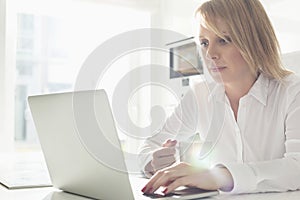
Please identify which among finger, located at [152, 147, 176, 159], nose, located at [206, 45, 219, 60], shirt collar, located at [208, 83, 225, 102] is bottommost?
finger, located at [152, 147, 176, 159]

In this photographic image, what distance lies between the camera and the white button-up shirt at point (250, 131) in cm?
87

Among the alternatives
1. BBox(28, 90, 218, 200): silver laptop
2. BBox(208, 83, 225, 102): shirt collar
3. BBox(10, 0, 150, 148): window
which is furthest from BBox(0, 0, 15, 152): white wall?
BBox(28, 90, 218, 200): silver laptop

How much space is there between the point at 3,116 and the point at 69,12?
95cm

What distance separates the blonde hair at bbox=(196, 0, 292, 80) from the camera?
1.15 metres

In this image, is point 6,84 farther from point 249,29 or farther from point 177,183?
point 177,183

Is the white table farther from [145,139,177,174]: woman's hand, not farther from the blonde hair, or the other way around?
the blonde hair

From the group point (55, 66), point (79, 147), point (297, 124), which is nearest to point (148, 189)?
point (79, 147)

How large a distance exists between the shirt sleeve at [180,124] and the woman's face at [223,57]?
23 cm

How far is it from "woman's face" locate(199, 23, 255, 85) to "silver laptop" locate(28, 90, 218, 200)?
528 mm

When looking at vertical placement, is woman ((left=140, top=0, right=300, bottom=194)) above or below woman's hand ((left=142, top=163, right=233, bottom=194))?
above

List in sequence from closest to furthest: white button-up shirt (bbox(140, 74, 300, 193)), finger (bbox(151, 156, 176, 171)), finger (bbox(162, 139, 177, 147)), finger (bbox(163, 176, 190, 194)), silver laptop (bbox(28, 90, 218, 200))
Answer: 1. silver laptop (bbox(28, 90, 218, 200))
2. finger (bbox(163, 176, 190, 194))
3. white button-up shirt (bbox(140, 74, 300, 193))
4. finger (bbox(151, 156, 176, 171))
5. finger (bbox(162, 139, 177, 147))

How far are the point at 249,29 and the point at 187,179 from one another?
0.60 metres

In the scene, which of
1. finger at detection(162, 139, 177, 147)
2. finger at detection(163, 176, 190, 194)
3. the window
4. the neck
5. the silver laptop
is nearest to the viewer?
the silver laptop

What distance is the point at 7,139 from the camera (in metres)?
2.58
